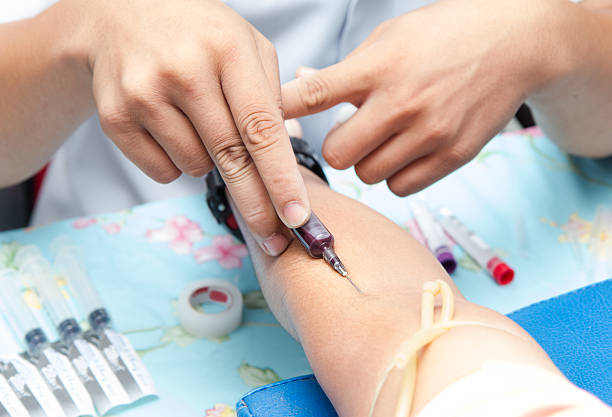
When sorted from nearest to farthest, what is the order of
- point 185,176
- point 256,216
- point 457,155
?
point 256,216, point 457,155, point 185,176

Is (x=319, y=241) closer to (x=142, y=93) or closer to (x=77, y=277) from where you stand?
(x=142, y=93)

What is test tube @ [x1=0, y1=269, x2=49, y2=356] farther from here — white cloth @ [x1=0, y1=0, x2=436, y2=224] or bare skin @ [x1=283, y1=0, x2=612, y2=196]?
bare skin @ [x1=283, y1=0, x2=612, y2=196]

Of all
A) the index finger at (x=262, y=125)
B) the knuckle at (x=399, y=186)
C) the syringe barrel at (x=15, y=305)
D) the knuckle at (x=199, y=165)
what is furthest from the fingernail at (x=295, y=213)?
the syringe barrel at (x=15, y=305)

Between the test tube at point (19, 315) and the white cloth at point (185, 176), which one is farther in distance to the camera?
the white cloth at point (185, 176)

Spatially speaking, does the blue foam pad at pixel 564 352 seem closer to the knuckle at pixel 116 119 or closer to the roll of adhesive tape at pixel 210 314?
the roll of adhesive tape at pixel 210 314

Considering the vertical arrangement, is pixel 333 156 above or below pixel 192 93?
below

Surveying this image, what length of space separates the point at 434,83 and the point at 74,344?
2.03 feet

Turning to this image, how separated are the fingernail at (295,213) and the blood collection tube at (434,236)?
0.37 meters

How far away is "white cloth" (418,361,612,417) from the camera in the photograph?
36 centimetres

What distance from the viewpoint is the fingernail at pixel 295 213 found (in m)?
0.65

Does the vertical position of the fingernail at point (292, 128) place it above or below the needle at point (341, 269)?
above

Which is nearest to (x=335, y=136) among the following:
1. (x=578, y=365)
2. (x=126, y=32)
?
(x=126, y=32)

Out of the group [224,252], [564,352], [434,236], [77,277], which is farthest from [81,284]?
[564,352]

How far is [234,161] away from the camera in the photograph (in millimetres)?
670
